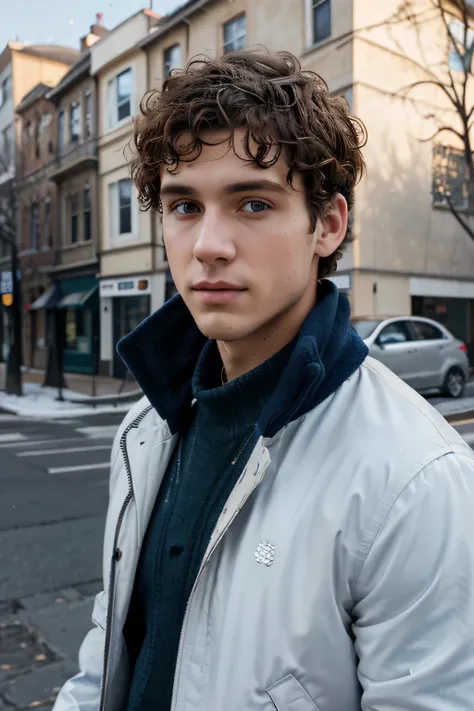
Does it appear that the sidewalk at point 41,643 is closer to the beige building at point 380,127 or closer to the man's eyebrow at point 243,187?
the man's eyebrow at point 243,187

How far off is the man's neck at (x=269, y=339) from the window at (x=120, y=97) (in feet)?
66.7

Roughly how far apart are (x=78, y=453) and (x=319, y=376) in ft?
26.5

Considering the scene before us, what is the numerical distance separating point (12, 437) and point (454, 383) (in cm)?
825

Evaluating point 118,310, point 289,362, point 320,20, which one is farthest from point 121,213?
point 289,362

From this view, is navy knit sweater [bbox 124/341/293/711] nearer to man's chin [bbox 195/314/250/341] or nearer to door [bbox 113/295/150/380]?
man's chin [bbox 195/314/250/341]

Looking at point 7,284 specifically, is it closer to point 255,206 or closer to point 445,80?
point 445,80

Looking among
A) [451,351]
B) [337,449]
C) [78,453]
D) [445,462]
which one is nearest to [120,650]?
[337,449]

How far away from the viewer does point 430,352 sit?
12.3 m

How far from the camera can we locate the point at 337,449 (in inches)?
44.5

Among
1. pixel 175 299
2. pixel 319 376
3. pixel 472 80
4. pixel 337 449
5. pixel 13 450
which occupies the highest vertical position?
pixel 472 80

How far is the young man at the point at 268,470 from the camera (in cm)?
99

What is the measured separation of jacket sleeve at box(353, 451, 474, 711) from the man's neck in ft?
1.45

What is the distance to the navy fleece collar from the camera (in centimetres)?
117

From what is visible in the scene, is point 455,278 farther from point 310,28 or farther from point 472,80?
point 310,28
